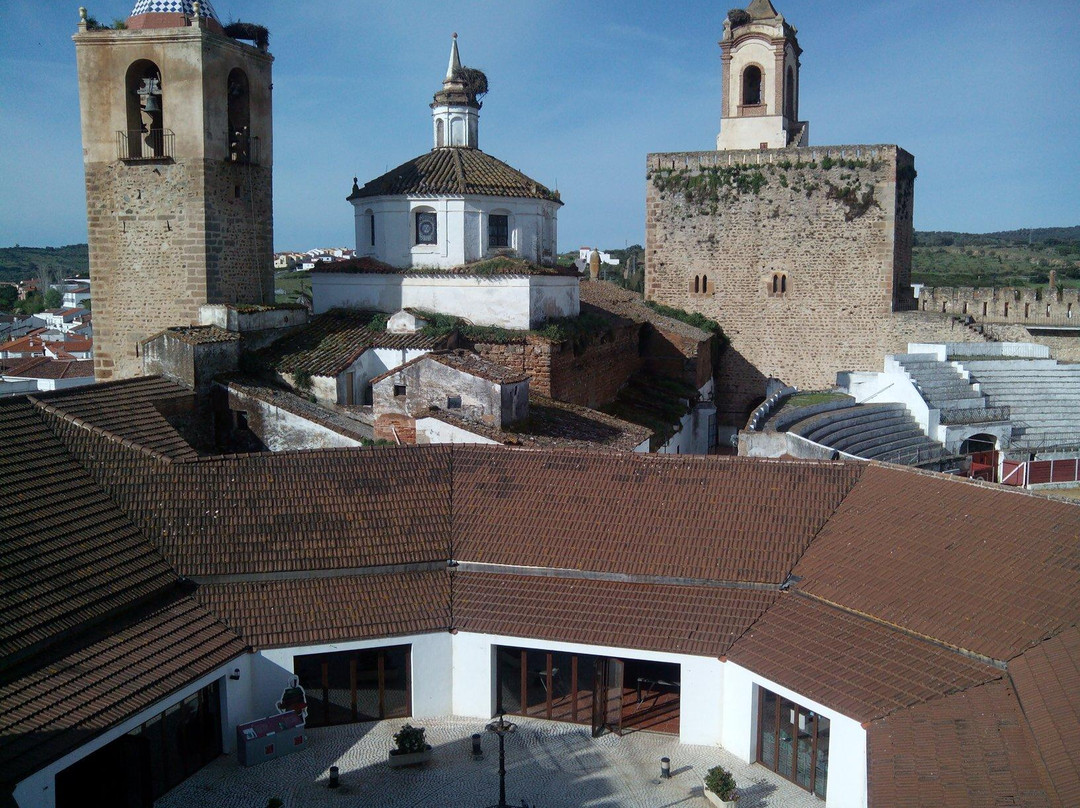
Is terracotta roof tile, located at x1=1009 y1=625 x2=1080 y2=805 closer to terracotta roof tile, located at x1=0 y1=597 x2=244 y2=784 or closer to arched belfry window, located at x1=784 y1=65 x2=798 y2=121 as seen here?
terracotta roof tile, located at x1=0 y1=597 x2=244 y2=784

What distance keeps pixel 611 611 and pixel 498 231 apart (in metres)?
11.9

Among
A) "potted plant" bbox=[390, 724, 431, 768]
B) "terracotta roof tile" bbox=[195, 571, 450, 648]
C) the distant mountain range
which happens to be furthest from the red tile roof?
the distant mountain range

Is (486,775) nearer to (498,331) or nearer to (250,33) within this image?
(498,331)

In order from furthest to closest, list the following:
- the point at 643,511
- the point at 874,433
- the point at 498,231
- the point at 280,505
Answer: the point at 874,433 < the point at 498,231 < the point at 643,511 < the point at 280,505

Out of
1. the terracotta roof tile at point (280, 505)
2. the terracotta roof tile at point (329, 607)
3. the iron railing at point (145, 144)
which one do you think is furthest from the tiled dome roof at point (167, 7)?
the terracotta roof tile at point (329, 607)

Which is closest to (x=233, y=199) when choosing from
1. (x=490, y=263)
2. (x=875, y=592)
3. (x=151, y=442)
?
(x=490, y=263)

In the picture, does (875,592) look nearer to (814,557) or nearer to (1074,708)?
(814,557)

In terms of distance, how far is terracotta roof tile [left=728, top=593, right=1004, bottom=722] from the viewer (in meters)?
10.6

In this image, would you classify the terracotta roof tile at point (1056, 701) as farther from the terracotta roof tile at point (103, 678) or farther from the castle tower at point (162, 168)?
the castle tower at point (162, 168)

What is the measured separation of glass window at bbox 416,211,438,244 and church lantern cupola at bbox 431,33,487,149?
8.46ft

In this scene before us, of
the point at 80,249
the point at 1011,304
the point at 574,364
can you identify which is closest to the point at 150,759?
the point at 574,364

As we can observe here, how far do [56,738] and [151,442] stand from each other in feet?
22.0

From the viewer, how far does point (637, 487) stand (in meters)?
14.9

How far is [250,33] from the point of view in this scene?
21.2 meters
